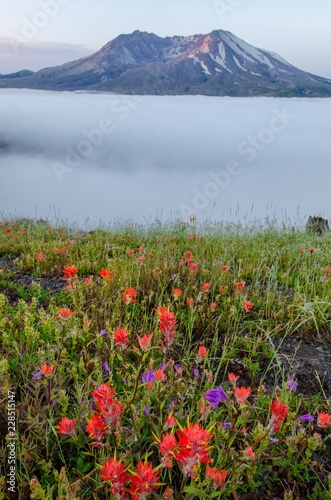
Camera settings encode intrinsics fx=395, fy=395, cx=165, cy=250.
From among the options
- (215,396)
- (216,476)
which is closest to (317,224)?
(215,396)

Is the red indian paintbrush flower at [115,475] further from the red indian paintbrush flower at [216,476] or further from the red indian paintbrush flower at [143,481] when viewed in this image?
the red indian paintbrush flower at [216,476]

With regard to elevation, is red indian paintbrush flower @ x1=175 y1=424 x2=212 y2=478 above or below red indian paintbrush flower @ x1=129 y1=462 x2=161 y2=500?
above

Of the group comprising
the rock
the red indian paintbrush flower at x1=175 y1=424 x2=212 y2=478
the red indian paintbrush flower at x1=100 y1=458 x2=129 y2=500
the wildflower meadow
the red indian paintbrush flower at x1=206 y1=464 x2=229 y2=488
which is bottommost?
the rock

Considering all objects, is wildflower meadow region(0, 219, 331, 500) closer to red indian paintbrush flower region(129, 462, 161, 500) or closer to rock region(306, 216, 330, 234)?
red indian paintbrush flower region(129, 462, 161, 500)

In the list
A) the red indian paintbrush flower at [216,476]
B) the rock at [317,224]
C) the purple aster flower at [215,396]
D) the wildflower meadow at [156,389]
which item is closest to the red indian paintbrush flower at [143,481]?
the wildflower meadow at [156,389]

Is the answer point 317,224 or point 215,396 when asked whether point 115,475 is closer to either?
point 215,396

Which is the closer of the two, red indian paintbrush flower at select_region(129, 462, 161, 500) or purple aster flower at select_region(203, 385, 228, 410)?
red indian paintbrush flower at select_region(129, 462, 161, 500)

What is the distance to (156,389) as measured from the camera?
2061 millimetres

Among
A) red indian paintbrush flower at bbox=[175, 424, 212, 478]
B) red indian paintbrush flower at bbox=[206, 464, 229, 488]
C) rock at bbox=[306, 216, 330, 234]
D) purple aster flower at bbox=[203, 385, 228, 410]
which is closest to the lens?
red indian paintbrush flower at bbox=[175, 424, 212, 478]

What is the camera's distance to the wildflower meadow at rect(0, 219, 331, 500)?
1.60 m

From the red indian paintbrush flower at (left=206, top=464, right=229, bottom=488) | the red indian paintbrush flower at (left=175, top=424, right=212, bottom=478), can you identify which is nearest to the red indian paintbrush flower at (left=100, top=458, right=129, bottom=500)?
the red indian paintbrush flower at (left=175, top=424, right=212, bottom=478)

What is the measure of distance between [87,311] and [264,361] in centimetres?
162

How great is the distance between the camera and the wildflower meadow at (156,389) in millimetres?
1596

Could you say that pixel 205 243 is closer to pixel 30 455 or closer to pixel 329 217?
pixel 30 455
